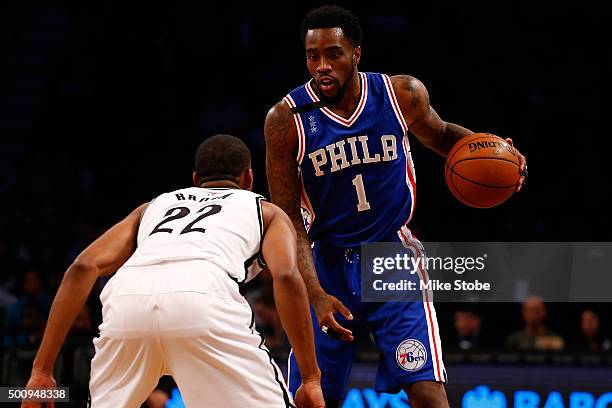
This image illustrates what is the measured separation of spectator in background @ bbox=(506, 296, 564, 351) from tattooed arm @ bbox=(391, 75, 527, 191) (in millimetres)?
2995

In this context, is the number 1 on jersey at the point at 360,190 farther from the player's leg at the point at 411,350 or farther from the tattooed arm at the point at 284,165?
the player's leg at the point at 411,350

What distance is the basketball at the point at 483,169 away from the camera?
15.9 feet

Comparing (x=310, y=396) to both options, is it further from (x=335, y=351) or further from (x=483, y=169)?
(x=483, y=169)

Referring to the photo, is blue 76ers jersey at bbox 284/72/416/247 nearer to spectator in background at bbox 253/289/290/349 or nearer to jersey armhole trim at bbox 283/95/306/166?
jersey armhole trim at bbox 283/95/306/166

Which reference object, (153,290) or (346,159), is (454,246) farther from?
(153,290)

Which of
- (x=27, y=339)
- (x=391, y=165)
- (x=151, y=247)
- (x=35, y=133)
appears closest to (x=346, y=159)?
(x=391, y=165)

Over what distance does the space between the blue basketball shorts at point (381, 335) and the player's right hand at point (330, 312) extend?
6.0 inches

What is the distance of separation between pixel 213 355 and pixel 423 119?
183 centimetres

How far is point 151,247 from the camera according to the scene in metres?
3.95

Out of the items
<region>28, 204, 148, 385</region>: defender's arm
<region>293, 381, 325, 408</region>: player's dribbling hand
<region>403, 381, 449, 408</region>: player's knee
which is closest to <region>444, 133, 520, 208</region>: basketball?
<region>403, 381, 449, 408</region>: player's knee

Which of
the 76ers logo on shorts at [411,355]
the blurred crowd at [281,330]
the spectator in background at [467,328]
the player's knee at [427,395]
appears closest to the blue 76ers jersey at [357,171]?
the 76ers logo on shorts at [411,355]

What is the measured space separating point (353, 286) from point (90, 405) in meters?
1.38

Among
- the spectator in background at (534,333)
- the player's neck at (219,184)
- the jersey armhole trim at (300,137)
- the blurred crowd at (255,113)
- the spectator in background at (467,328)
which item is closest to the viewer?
the player's neck at (219,184)

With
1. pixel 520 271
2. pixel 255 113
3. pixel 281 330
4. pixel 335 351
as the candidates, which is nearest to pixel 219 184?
pixel 335 351
